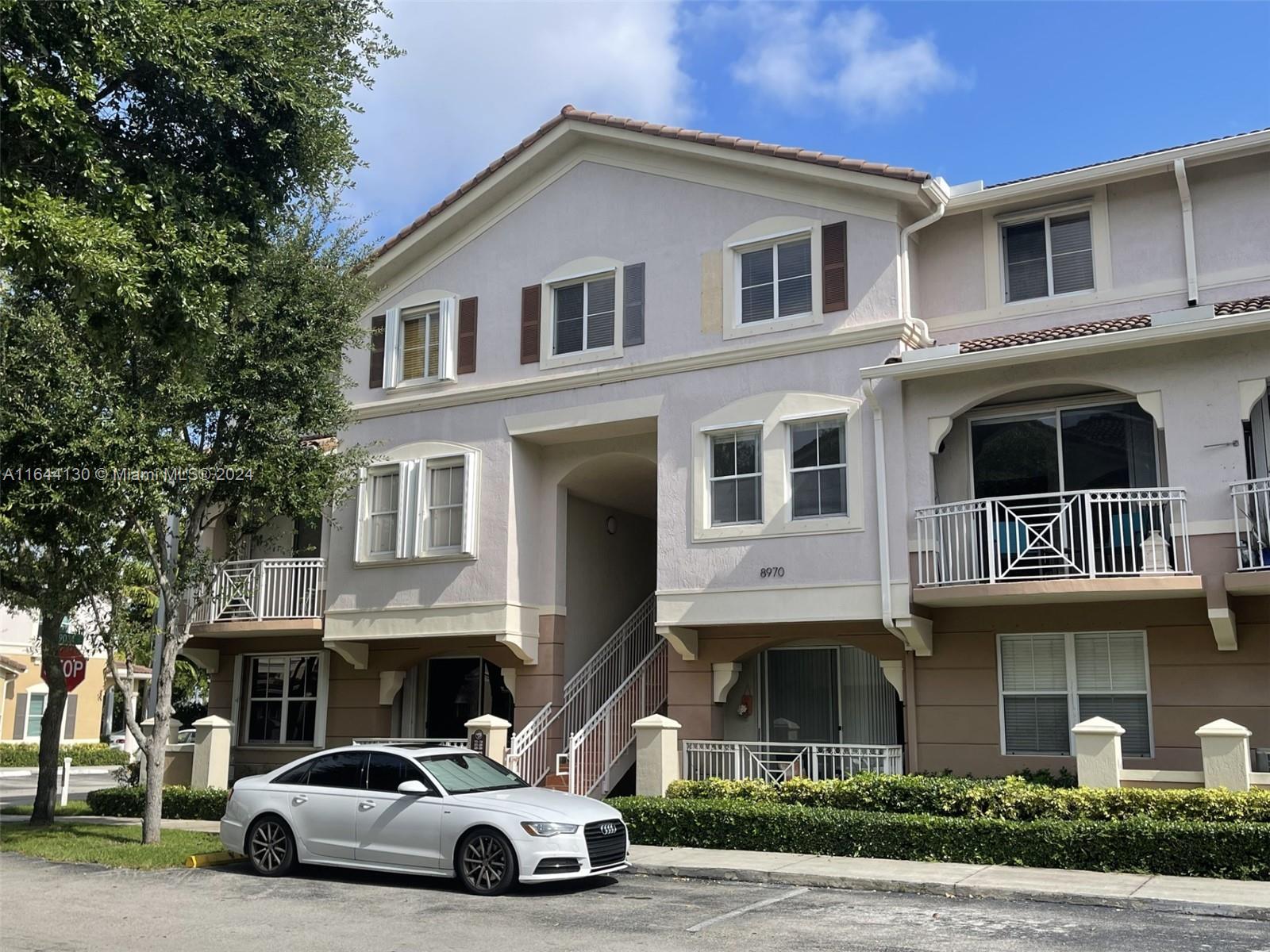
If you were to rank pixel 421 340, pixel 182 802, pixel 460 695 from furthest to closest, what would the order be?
pixel 460 695 < pixel 421 340 < pixel 182 802

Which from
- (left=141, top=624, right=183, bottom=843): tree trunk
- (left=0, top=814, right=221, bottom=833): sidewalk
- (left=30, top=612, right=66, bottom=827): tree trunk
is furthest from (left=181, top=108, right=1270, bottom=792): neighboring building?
(left=141, top=624, right=183, bottom=843): tree trunk

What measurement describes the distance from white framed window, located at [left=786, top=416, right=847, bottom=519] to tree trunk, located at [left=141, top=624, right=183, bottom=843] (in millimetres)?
8795

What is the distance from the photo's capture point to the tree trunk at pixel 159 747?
1584 cm

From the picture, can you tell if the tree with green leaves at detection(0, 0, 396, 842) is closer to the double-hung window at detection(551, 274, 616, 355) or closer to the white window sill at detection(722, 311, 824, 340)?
the double-hung window at detection(551, 274, 616, 355)

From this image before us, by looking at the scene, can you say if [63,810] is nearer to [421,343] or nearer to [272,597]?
[272,597]

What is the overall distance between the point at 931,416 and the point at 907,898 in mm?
7159

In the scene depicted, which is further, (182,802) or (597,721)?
(182,802)

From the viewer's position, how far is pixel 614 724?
19.1m

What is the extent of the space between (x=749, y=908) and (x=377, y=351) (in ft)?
44.1

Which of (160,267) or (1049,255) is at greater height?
(1049,255)

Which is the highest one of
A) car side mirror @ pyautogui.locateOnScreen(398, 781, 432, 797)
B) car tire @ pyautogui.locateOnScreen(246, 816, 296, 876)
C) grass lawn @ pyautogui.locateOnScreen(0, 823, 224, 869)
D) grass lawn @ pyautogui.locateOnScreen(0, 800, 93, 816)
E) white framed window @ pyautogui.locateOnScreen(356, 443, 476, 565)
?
white framed window @ pyautogui.locateOnScreen(356, 443, 476, 565)

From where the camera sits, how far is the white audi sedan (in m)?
11.8

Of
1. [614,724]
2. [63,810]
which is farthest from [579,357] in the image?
Answer: [63,810]

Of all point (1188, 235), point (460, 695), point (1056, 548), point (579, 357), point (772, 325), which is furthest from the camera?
point (460, 695)
